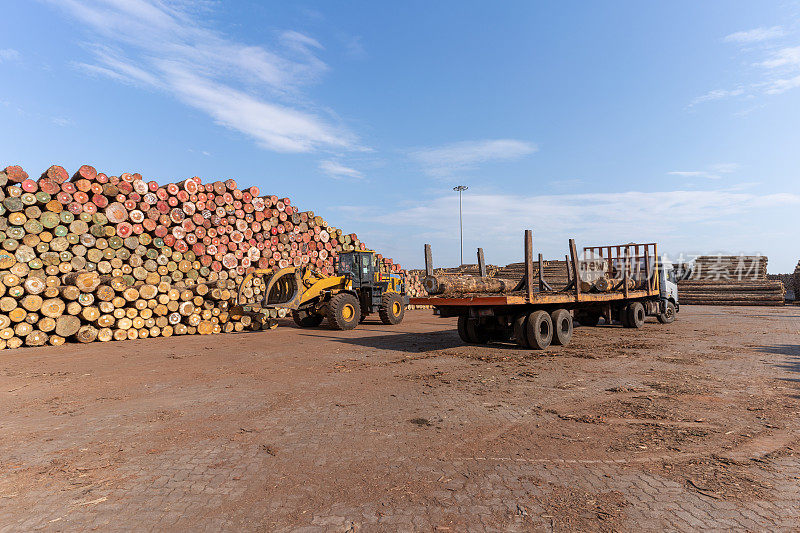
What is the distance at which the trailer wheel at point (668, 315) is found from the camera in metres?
15.4

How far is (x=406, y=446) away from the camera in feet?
13.9

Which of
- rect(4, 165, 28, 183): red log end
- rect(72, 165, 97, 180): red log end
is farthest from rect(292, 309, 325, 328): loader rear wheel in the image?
rect(4, 165, 28, 183): red log end

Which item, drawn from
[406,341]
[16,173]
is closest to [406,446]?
[406,341]

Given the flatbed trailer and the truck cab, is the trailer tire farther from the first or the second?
the truck cab

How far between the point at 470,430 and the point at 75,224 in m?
13.9

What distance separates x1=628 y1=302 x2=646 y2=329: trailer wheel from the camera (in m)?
13.7

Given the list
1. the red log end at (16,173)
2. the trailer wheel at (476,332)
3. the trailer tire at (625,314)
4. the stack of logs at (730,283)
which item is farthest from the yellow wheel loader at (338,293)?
the stack of logs at (730,283)

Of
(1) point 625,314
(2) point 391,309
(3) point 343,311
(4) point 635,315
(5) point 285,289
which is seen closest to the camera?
(4) point 635,315

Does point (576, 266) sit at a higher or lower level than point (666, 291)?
higher

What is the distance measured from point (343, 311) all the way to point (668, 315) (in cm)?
1144

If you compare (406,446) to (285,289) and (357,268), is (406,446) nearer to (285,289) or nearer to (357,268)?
(285,289)

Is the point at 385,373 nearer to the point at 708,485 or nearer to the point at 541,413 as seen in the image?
the point at 541,413

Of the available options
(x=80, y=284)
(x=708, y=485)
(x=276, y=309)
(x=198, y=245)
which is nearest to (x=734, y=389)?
(x=708, y=485)

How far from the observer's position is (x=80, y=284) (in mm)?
11539
